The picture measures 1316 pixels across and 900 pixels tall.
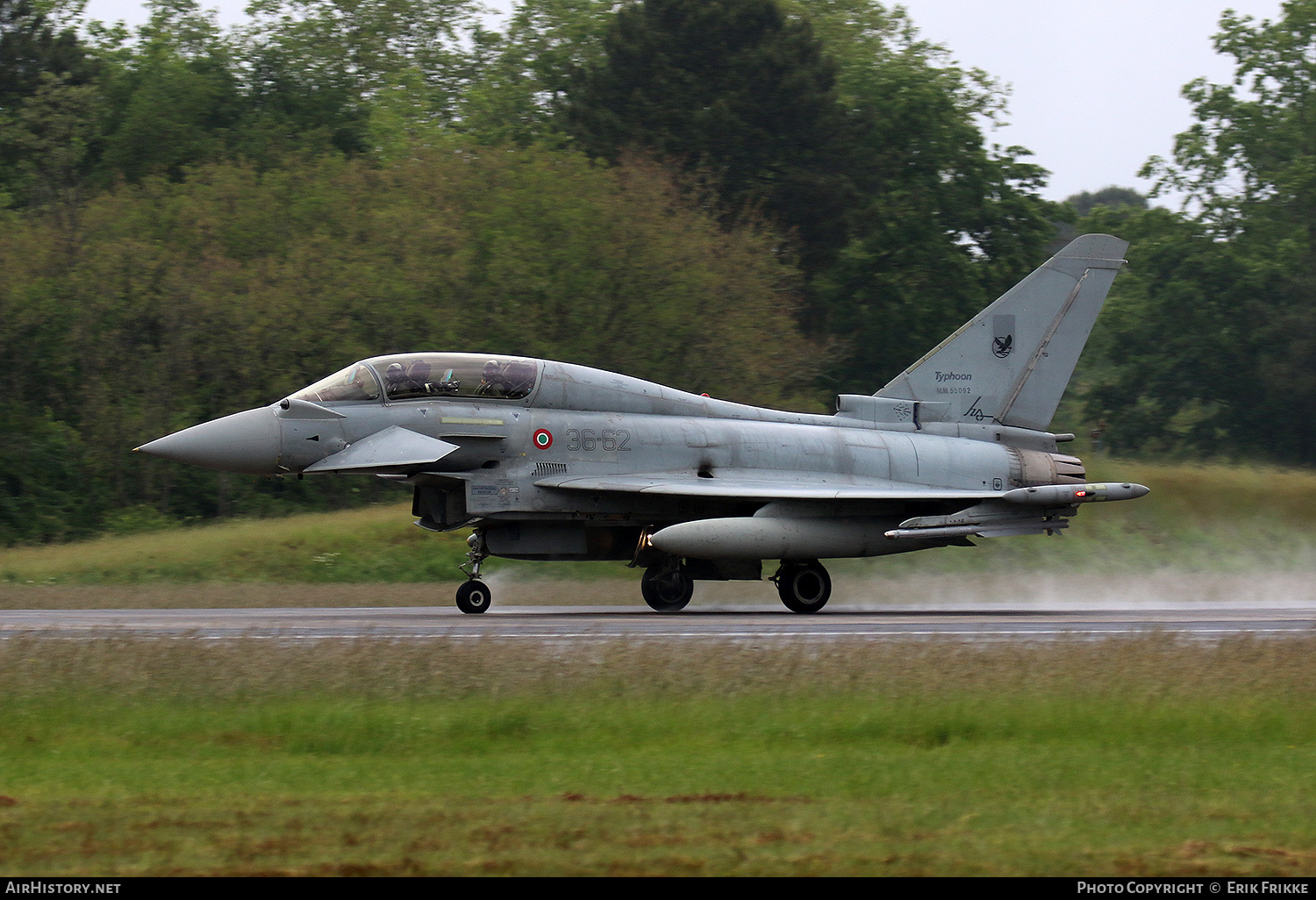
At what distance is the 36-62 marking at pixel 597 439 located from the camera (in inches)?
683

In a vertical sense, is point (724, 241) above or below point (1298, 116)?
below

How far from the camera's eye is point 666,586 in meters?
17.8

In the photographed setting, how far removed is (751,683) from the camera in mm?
9898

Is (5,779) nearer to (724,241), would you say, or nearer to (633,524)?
(633,524)

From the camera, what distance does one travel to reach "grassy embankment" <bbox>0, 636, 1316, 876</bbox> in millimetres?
5852

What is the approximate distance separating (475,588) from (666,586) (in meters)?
2.44

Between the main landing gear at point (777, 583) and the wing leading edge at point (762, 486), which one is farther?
the main landing gear at point (777, 583)

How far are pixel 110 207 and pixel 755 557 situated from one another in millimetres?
24058

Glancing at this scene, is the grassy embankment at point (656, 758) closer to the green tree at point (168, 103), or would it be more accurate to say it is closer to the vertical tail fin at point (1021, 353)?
the vertical tail fin at point (1021, 353)

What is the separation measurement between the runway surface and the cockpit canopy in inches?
103

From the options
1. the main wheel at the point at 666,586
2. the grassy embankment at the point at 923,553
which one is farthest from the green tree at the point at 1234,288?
the main wheel at the point at 666,586

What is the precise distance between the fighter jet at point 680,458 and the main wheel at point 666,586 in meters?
0.02

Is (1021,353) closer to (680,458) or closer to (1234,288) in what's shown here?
(680,458)
